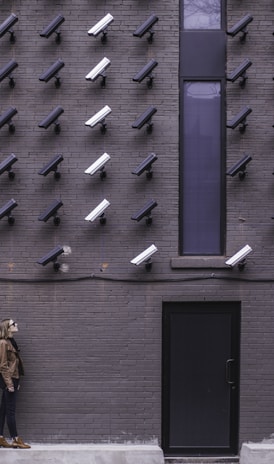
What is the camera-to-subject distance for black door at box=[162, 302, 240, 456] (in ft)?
38.5

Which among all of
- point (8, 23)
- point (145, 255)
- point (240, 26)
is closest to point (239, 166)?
point (145, 255)

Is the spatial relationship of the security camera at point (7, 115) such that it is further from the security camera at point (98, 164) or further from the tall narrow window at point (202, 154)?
the tall narrow window at point (202, 154)

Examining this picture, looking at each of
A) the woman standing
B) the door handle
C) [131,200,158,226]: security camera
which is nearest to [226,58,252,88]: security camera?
[131,200,158,226]: security camera

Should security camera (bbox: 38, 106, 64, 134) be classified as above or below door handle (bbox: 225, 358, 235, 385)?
above

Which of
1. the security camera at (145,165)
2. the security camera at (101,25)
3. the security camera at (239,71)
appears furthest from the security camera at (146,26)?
the security camera at (145,165)

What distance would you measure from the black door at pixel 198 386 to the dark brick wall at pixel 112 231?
0.18 metres

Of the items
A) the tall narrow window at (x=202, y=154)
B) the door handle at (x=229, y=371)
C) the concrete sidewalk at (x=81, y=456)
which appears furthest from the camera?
the tall narrow window at (x=202, y=154)

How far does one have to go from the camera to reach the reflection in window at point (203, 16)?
1195 centimetres

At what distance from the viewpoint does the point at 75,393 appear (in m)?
11.6

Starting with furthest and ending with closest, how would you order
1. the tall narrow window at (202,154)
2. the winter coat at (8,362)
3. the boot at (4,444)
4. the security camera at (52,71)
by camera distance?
1. the tall narrow window at (202,154)
2. the security camera at (52,71)
3. the boot at (4,444)
4. the winter coat at (8,362)

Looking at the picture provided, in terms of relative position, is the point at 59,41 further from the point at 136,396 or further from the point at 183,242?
the point at 136,396

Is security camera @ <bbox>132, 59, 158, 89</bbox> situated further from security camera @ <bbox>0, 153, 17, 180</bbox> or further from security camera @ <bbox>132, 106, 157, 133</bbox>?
security camera @ <bbox>0, 153, 17, 180</bbox>

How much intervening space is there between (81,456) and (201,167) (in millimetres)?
4282

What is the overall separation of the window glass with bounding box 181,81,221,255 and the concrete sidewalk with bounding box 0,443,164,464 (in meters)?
2.91
